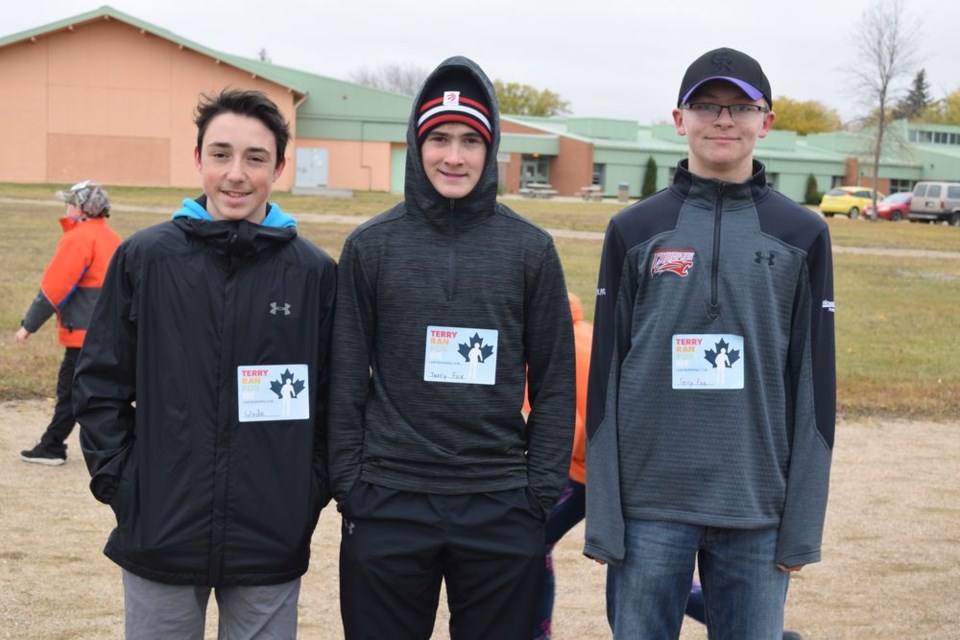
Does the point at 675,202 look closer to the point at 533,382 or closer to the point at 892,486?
the point at 533,382

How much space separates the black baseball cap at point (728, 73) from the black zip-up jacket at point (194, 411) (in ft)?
4.22

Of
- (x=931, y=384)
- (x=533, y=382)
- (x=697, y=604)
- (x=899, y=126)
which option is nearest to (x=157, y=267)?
(x=533, y=382)

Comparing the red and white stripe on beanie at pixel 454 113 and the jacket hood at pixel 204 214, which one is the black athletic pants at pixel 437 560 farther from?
the red and white stripe on beanie at pixel 454 113

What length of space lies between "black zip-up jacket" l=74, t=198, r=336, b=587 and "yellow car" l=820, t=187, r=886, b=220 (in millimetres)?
47316

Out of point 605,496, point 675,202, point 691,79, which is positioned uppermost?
point 691,79

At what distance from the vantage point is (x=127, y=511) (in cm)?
318

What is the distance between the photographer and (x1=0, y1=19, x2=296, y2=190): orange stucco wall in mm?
44156

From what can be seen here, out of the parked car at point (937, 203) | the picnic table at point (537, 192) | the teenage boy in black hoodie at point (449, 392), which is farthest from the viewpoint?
the picnic table at point (537, 192)

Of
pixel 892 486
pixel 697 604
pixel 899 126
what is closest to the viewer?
pixel 697 604

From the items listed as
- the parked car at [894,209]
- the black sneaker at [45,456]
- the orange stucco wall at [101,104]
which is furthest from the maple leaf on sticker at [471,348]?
the parked car at [894,209]

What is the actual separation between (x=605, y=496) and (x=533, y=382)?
1.36 feet

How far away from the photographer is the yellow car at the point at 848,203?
4803cm

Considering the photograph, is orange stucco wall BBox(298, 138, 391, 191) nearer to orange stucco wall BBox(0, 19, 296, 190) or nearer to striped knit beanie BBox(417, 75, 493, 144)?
orange stucco wall BBox(0, 19, 296, 190)

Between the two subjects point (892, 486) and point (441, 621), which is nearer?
point (441, 621)
